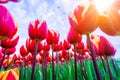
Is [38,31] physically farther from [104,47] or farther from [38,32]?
[104,47]

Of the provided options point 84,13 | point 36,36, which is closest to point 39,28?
point 36,36

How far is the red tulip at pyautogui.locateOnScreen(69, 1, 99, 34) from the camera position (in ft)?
5.93

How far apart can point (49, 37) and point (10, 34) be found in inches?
60.7

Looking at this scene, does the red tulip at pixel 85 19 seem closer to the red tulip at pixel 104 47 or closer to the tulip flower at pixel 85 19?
the tulip flower at pixel 85 19

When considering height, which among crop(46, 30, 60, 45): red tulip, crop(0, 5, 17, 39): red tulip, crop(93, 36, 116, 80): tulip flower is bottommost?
crop(93, 36, 116, 80): tulip flower

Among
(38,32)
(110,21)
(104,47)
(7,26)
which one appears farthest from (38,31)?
(110,21)

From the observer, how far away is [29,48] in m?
3.61

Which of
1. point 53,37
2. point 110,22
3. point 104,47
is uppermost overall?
point 53,37

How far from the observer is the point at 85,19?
6.00 ft

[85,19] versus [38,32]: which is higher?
[38,32]

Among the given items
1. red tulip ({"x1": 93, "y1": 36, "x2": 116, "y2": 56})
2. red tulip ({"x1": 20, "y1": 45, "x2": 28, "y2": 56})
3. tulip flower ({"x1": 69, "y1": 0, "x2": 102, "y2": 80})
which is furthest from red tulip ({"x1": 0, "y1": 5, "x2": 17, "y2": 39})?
red tulip ({"x1": 20, "y1": 45, "x2": 28, "y2": 56})

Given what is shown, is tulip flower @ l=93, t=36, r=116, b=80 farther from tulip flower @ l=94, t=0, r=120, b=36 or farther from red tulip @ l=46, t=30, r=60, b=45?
red tulip @ l=46, t=30, r=60, b=45

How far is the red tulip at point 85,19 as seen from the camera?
181 cm

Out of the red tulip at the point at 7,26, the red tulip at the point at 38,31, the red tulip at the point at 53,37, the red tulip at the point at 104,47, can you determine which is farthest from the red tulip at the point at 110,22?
the red tulip at the point at 53,37
